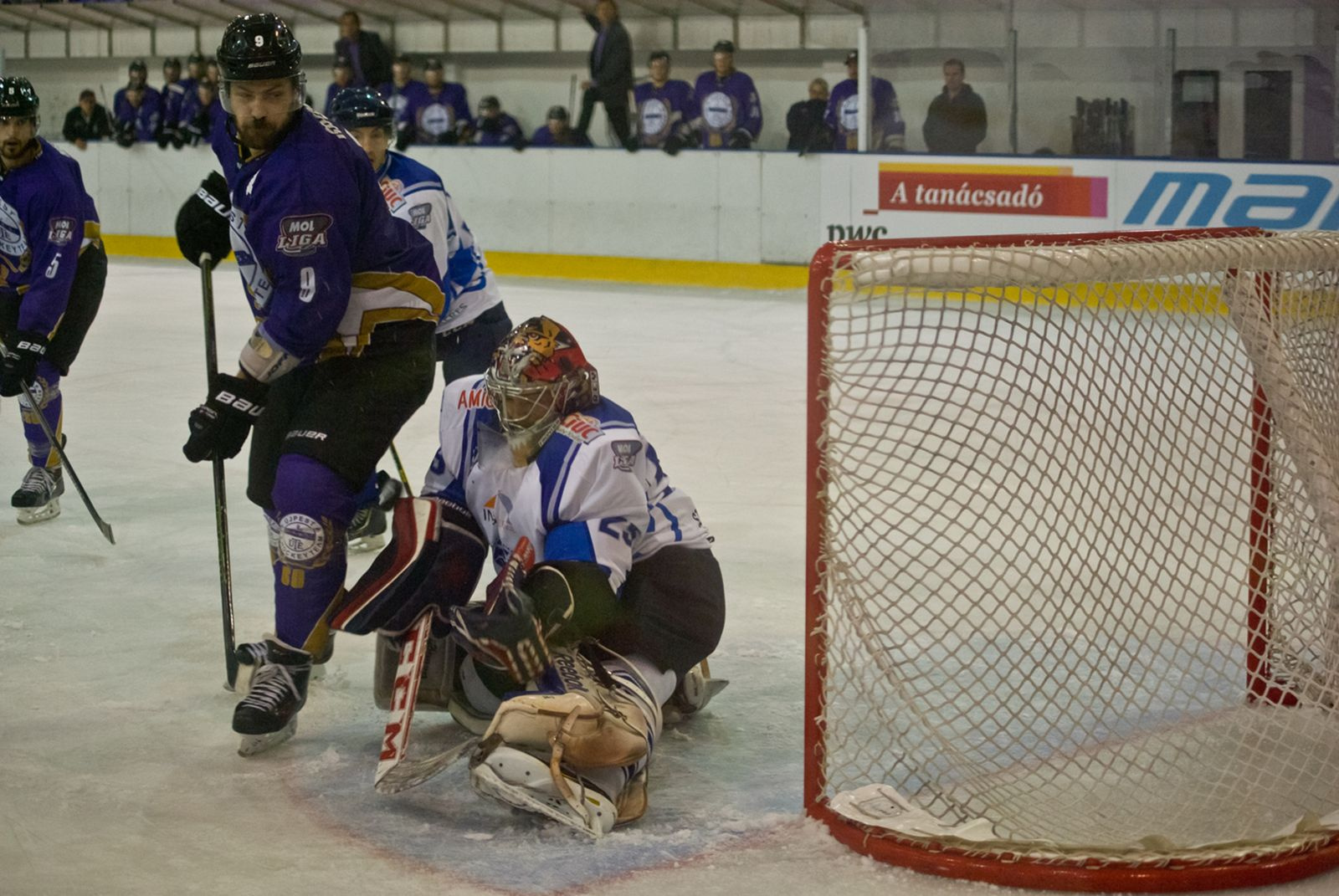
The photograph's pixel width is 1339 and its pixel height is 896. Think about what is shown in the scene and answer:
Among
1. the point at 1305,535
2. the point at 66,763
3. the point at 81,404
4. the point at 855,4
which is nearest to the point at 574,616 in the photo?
the point at 66,763

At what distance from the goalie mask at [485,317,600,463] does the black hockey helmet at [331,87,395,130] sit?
146 cm

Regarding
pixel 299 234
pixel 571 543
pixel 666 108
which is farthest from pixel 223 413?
pixel 666 108

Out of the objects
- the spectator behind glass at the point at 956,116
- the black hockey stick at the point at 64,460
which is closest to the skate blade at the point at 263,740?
the black hockey stick at the point at 64,460

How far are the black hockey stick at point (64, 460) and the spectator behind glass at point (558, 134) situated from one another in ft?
23.6

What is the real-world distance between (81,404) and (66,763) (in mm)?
4230

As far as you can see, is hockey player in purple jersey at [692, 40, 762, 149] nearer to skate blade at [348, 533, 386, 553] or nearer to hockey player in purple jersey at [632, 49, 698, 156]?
hockey player in purple jersey at [632, 49, 698, 156]

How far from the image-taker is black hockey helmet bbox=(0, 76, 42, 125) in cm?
481

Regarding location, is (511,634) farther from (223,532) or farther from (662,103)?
(662,103)

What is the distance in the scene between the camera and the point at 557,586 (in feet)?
9.06

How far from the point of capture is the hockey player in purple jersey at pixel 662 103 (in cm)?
1193

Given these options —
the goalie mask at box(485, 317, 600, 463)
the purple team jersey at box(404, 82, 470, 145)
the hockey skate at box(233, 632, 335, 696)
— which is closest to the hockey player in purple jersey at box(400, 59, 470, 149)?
the purple team jersey at box(404, 82, 470, 145)

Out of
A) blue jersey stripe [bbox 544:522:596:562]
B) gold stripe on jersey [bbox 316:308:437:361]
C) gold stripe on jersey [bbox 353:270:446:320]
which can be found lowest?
blue jersey stripe [bbox 544:522:596:562]

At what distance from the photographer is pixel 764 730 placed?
323cm

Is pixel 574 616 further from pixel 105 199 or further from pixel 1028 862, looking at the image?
pixel 105 199
